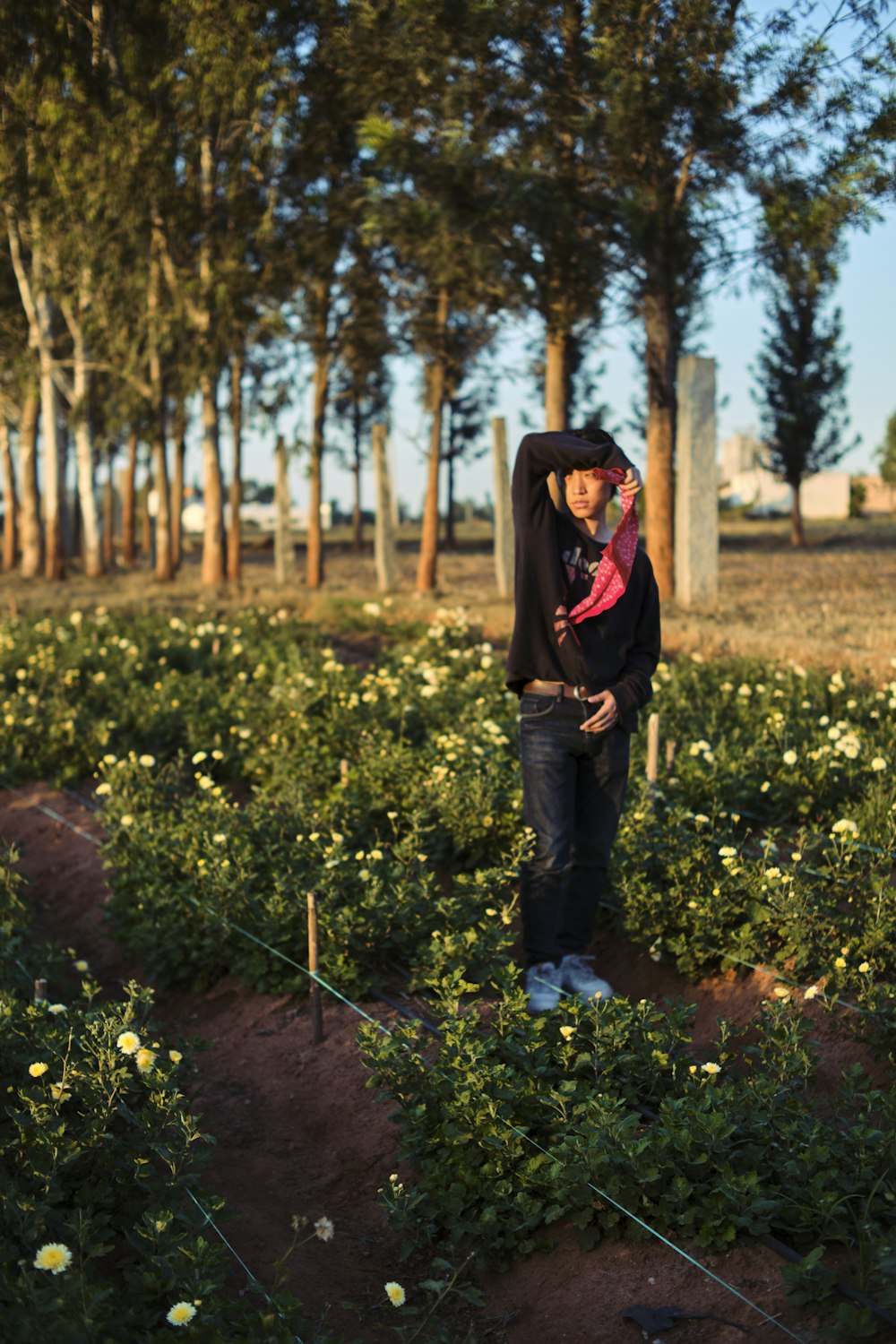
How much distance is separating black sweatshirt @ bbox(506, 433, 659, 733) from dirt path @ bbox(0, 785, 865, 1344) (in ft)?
4.81

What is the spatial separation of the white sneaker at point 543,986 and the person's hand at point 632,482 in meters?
1.88

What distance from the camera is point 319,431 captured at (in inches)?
966

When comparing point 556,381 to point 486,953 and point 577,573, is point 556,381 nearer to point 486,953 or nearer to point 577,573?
point 577,573

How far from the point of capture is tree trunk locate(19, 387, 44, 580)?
95.7 feet

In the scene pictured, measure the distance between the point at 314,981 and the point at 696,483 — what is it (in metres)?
11.4

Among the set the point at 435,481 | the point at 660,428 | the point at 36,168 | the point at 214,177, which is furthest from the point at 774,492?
the point at 660,428

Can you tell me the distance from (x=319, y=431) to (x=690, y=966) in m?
20.0

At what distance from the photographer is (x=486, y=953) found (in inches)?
212

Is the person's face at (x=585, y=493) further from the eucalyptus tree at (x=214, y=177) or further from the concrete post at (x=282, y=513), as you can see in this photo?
the concrete post at (x=282, y=513)

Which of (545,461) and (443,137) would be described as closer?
(545,461)

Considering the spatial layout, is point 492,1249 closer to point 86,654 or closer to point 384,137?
point 86,654

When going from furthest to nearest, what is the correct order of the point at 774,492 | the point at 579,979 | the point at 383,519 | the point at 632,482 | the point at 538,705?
the point at 774,492, the point at 383,519, the point at 579,979, the point at 538,705, the point at 632,482

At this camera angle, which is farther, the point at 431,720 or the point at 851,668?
the point at 851,668

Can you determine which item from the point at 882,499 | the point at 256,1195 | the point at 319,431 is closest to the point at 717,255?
the point at 319,431
